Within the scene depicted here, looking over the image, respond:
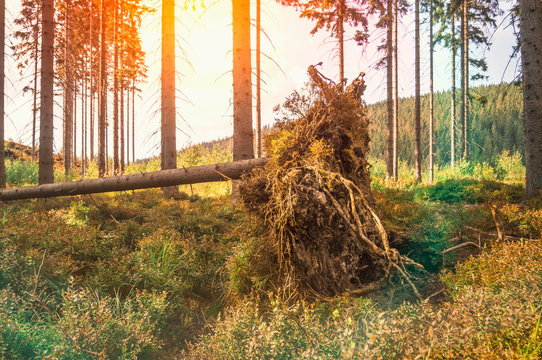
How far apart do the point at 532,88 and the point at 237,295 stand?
7.61 m

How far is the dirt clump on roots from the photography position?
3385 millimetres

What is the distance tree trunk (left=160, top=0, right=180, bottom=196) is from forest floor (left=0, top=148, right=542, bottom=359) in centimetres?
321

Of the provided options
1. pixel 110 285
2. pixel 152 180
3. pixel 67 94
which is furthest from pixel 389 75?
pixel 67 94

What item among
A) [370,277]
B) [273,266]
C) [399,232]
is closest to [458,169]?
[399,232]

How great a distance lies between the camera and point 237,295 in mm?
3676

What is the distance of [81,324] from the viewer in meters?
2.43

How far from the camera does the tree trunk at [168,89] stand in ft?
32.5

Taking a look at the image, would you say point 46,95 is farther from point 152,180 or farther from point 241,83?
point 241,83

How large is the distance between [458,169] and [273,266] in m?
15.3

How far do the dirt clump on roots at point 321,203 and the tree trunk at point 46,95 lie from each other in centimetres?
913

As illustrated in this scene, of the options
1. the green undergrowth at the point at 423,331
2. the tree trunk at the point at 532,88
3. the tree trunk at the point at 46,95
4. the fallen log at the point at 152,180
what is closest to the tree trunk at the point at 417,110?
the tree trunk at the point at 532,88

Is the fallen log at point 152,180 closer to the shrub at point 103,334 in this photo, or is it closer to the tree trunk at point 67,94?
the shrub at point 103,334

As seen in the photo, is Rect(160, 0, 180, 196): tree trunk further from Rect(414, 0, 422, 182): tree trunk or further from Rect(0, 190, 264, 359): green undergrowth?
Rect(414, 0, 422, 182): tree trunk

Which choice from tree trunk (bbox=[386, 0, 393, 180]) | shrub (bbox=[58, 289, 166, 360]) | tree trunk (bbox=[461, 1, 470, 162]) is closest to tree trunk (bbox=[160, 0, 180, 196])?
shrub (bbox=[58, 289, 166, 360])
